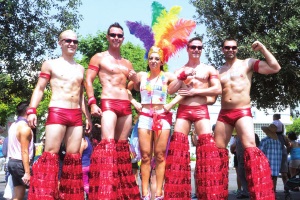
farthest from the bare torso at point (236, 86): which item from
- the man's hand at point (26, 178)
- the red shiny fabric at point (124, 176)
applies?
the man's hand at point (26, 178)

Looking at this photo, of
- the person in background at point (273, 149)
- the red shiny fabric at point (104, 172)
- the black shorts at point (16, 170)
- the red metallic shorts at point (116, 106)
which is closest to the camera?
the red shiny fabric at point (104, 172)

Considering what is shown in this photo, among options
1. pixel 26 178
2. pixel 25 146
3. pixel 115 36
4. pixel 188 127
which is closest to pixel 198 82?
pixel 188 127

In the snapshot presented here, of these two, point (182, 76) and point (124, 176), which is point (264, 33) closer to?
point (182, 76)

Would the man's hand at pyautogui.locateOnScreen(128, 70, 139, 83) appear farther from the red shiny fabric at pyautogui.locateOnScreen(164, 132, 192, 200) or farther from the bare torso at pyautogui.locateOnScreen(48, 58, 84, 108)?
the red shiny fabric at pyautogui.locateOnScreen(164, 132, 192, 200)

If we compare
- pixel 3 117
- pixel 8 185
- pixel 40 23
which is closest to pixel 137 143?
pixel 8 185

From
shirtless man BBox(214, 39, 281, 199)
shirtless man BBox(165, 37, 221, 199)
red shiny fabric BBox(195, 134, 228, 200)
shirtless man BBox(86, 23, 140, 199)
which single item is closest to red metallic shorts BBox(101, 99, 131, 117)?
shirtless man BBox(86, 23, 140, 199)

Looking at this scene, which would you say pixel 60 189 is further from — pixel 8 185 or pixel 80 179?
pixel 8 185

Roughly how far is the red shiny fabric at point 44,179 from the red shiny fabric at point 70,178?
147mm

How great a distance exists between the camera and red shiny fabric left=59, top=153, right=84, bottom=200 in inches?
314

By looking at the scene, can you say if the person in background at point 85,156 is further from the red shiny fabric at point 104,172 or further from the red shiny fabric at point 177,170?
the red shiny fabric at point 177,170

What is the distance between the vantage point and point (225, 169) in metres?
8.68

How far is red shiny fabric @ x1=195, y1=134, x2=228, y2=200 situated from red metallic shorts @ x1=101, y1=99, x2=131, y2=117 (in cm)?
115

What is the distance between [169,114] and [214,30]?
23.3ft

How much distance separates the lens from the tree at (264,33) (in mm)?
13867
